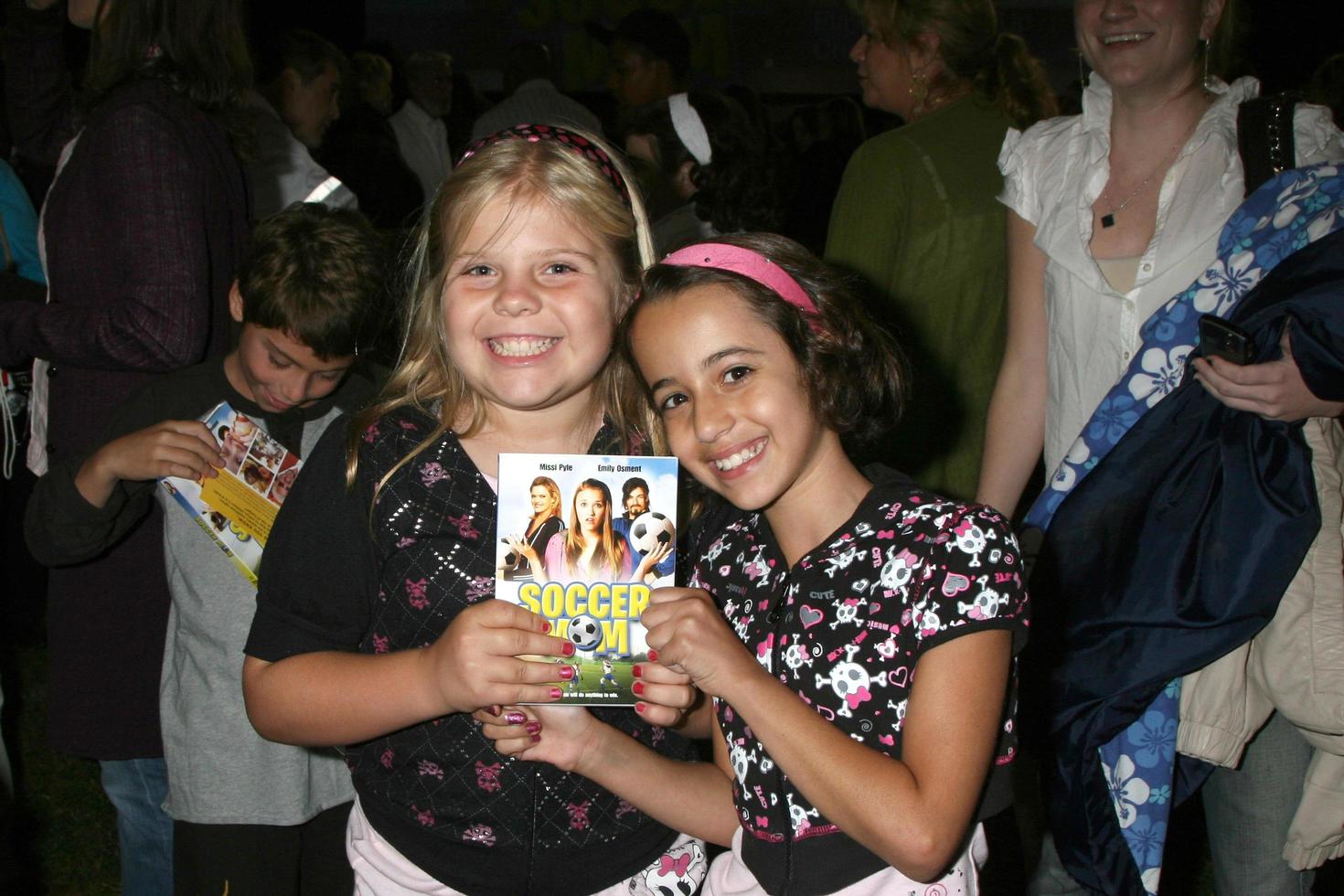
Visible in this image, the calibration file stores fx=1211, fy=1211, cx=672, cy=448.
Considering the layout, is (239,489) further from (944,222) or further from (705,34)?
(705,34)

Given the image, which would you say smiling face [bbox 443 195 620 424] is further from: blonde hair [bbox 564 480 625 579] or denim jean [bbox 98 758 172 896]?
denim jean [bbox 98 758 172 896]

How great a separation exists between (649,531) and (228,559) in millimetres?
1203

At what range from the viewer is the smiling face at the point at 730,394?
5.12ft

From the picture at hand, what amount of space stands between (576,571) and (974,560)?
0.47m

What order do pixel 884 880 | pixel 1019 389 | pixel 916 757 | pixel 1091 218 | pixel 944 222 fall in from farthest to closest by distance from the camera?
pixel 944 222 → pixel 1019 389 → pixel 1091 218 → pixel 884 880 → pixel 916 757

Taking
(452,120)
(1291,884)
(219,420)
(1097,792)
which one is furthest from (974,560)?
(452,120)

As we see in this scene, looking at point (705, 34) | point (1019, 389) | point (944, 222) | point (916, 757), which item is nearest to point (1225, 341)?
point (1019, 389)

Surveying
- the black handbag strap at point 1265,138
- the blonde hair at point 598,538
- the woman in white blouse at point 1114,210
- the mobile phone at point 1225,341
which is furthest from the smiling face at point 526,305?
the black handbag strap at point 1265,138

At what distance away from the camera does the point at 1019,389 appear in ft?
8.39

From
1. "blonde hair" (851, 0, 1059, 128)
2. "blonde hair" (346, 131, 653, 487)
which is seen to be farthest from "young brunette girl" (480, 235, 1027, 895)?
"blonde hair" (851, 0, 1059, 128)

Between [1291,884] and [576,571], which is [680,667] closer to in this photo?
[576,571]

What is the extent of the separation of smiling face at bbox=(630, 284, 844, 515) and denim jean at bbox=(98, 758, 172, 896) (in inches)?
63.9

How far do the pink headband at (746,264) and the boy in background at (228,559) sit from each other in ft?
3.11

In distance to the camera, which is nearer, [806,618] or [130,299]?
[806,618]
